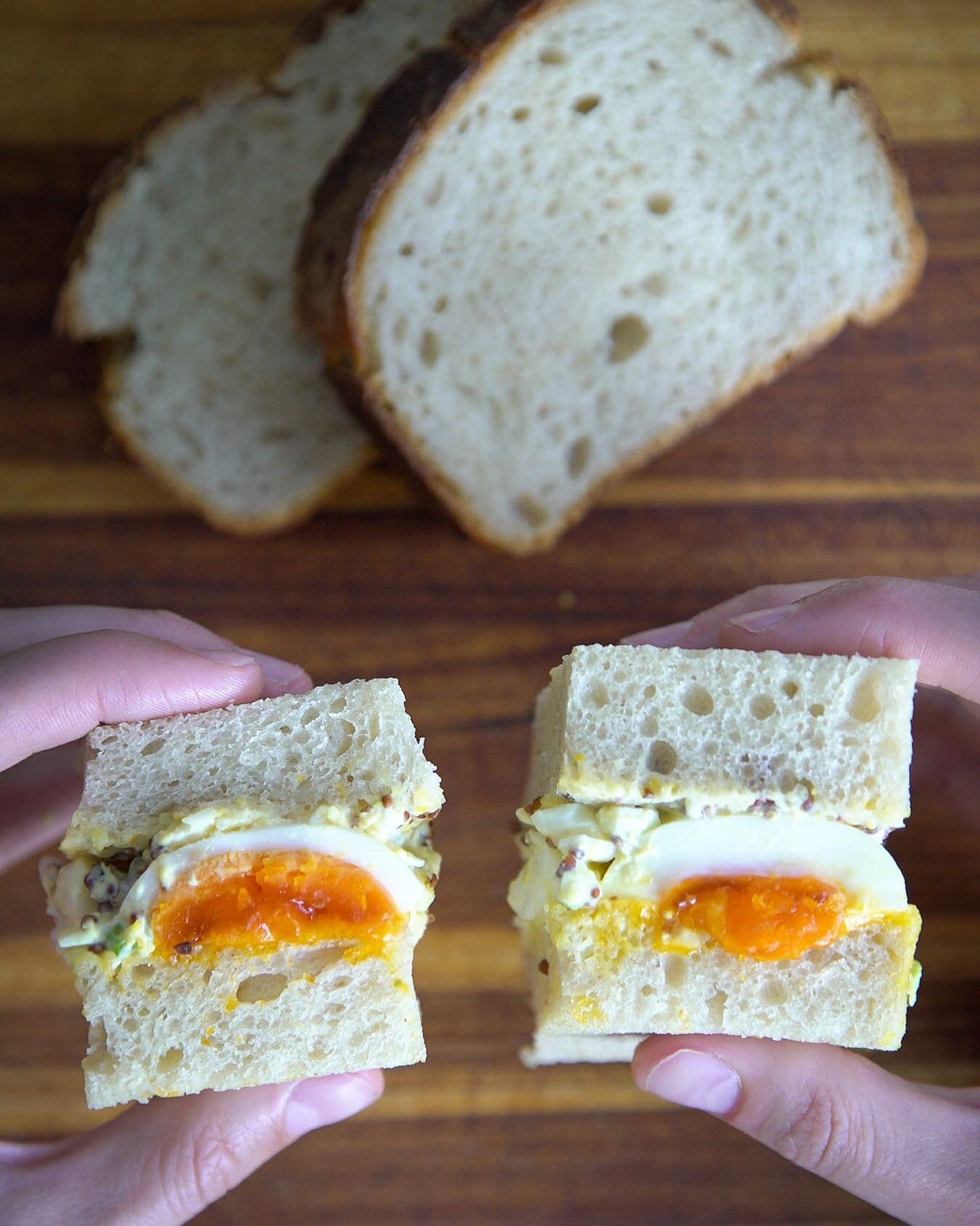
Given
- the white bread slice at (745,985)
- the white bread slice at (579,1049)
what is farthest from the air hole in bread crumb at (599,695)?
the white bread slice at (579,1049)

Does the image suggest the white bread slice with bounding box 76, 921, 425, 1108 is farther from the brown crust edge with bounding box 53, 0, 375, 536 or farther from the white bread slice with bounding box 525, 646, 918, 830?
the brown crust edge with bounding box 53, 0, 375, 536

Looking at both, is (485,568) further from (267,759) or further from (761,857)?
(761,857)

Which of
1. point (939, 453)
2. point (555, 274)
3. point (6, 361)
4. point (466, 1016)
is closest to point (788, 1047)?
point (466, 1016)

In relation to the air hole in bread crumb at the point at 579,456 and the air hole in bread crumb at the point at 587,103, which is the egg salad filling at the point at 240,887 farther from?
the air hole in bread crumb at the point at 587,103

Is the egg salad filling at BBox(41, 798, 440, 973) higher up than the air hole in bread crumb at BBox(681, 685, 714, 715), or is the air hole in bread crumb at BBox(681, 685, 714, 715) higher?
the air hole in bread crumb at BBox(681, 685, 714, 715)

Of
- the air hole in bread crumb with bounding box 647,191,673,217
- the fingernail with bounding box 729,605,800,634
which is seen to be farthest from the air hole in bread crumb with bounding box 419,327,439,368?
the fingernail with bounding box 729,605,800,634

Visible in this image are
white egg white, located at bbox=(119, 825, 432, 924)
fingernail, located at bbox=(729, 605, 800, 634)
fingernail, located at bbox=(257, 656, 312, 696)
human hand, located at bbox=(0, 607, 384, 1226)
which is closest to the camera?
white egg white, located at bbox=(119, 825, 432, 924)
